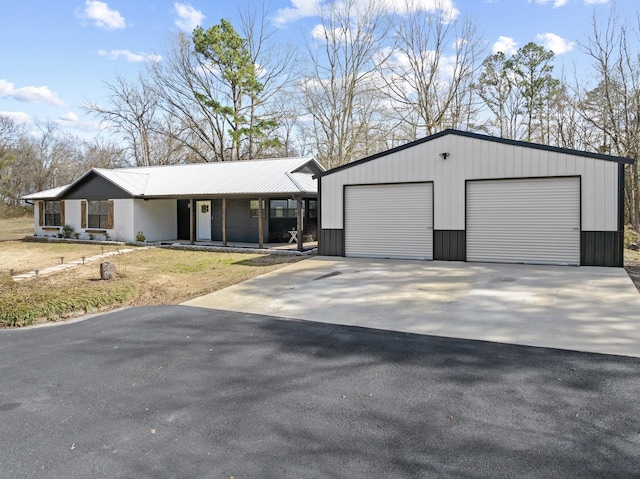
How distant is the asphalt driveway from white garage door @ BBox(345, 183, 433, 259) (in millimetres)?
6988

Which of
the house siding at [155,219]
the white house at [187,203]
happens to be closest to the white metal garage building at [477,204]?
the white house at [187,203]

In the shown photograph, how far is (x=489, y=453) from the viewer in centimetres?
280

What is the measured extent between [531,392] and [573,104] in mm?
23949

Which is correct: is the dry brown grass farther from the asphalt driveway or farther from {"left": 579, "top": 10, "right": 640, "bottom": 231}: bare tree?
{"left": 579, "top": 10, "right": 640, "bottom": 231}: bare tree

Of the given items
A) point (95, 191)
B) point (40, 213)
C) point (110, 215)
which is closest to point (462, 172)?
point (110, 215)

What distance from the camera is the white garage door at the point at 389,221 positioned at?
39.7ft

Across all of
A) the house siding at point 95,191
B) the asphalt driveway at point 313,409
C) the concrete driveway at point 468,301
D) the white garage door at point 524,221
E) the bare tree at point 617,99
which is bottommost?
the asphalt driveway at point 313,409

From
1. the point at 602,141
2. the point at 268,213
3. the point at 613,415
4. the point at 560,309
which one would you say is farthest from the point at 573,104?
the point at 613,415

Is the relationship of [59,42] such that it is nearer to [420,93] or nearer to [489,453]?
[420,93]

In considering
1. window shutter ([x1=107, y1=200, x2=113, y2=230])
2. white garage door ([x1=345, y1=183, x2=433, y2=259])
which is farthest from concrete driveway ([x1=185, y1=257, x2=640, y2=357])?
window shutter ([x1=107, y1=200, x2=113, y2=230])

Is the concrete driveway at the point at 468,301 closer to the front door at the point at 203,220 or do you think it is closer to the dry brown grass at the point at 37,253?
the dry brown grass at the point at 37,253

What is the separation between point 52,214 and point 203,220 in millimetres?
8102

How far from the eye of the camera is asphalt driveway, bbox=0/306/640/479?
8.94 ft

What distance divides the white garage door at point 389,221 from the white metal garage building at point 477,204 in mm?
28
